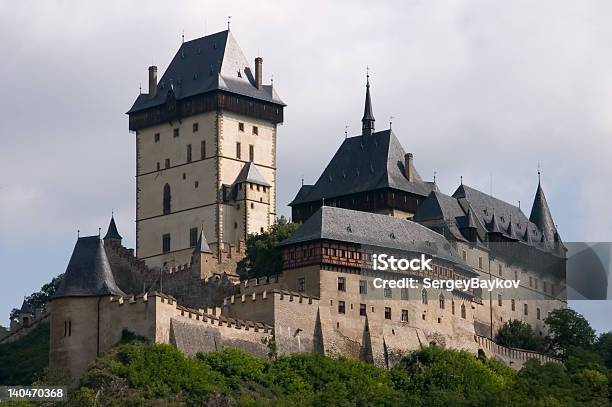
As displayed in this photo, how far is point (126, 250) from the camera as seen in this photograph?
128 m

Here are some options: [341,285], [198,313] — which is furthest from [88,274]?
[341,285]

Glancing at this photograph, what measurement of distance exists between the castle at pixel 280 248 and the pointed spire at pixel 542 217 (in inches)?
5.4

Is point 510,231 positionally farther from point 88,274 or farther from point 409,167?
point 88,274

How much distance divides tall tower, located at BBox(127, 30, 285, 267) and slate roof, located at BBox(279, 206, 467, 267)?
1050 cm

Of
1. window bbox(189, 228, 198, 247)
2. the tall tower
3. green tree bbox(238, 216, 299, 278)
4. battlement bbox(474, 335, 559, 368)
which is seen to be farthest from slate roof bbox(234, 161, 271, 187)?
battlement bbox(474, 335, 559, 368)

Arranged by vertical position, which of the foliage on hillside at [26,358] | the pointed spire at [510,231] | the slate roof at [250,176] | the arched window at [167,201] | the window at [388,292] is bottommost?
the foliage on hillside at [26,358]

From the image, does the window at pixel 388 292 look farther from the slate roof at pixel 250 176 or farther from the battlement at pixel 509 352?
the slate roof at pixel 250 176

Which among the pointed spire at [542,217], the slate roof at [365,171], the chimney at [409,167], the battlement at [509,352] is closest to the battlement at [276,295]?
the battlement at [509,352]

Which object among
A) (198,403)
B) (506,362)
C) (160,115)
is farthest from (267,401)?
(160,115)

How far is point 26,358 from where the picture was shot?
4675 inches

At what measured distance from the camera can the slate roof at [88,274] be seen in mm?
106250

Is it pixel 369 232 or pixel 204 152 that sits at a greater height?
pixel 204 152

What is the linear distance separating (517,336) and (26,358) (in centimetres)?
2575

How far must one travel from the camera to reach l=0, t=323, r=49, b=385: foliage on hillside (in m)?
114
